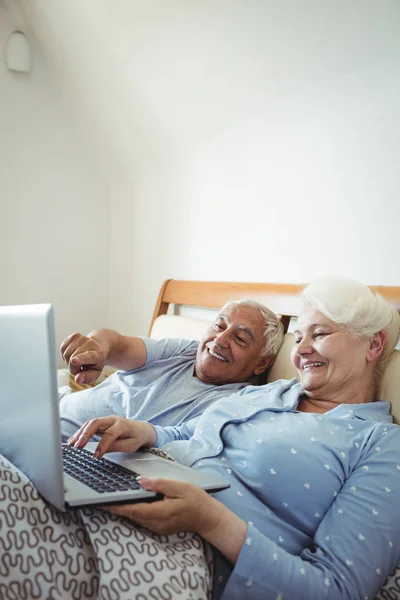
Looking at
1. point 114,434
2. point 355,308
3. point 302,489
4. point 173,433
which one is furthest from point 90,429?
point 355,308

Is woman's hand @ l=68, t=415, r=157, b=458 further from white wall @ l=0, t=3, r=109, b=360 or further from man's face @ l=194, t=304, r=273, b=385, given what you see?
white wall @ l=0, t=3, r=109, b=360

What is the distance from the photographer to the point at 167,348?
81.7 inches

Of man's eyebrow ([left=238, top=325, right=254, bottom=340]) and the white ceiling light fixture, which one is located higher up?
the white ceiling light fixture

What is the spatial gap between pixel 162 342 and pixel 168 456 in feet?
2.44

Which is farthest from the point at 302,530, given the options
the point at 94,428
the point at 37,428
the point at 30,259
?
the point at 30,259

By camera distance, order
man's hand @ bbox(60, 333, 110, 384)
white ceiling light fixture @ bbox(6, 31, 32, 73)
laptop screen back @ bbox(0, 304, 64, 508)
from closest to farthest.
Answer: laptop screen back @ bbox(0, 304, 64, 508) → man's hand @ bbox(60, 333, 110, 384) → white ceiling light fixture @ bbox(6, 31, 32, 73)

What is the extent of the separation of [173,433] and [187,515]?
1.87ft

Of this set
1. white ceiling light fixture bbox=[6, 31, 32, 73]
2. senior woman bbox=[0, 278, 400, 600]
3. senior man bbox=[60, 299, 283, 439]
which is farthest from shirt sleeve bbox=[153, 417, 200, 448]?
white ceiling light fixture bbox=[6, 31, 32, 73]

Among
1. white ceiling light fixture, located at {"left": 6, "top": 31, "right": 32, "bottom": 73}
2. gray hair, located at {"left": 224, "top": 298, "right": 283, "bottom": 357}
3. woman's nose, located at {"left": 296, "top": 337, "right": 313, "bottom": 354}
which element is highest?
white ceiling light fixture, located at {"left": 6, "top": 31, "right": 32, "bottom": 73}

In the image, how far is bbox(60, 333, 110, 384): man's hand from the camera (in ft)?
5.60

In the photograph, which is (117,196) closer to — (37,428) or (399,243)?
(399,243)

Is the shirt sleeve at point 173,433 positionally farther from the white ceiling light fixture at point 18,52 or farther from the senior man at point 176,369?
the white ceiling light fixture at point 18,52

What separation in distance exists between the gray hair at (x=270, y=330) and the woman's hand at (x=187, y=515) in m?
0.93

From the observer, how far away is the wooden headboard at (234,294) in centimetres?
211
